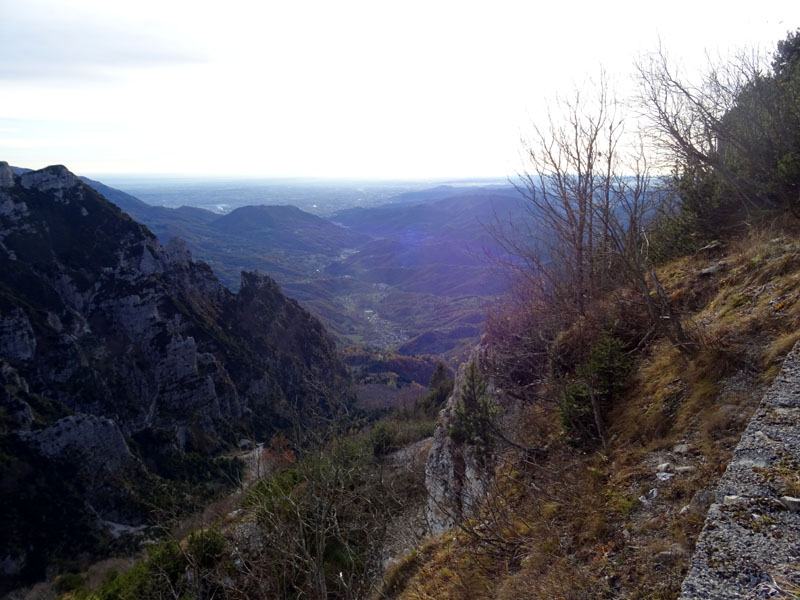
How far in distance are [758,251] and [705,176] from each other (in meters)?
4.56

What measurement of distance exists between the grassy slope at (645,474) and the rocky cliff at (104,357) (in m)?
27.0

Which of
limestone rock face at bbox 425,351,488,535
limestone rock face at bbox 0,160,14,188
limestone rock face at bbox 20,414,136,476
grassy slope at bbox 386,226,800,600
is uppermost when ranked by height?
limestone rock face at bbox 0,160,14,188

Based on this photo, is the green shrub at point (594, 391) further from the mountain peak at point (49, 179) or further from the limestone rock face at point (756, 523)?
the mountain peak at point (49, 179)

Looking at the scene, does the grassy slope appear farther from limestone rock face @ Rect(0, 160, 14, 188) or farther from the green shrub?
limestone rock face @ Rect(0, 160, 14, 188)

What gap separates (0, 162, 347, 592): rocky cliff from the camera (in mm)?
30906

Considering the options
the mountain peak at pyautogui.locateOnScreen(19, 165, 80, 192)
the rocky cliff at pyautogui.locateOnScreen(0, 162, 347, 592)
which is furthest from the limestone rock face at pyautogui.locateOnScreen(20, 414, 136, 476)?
the mountain peak at pyautogui.locateOnScreen(19, 165, 80, 192)

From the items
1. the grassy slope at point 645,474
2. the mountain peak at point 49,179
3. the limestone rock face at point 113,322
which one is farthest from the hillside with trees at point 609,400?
the mountain peak at point 49,179

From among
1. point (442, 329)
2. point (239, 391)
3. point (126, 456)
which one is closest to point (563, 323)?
point (126, 456)

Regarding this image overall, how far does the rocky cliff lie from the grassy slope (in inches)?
1062

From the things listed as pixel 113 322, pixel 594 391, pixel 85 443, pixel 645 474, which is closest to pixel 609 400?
pixel 594 391

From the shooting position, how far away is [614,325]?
Result: 649 cm

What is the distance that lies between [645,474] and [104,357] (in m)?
50.9

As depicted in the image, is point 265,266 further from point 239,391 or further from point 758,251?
point 758,251

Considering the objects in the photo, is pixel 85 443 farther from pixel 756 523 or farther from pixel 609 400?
pixel 756 523
